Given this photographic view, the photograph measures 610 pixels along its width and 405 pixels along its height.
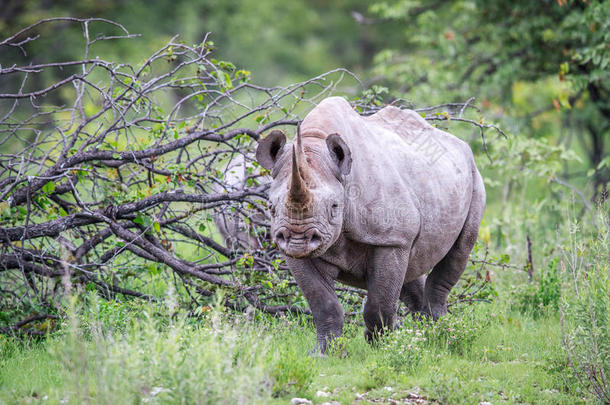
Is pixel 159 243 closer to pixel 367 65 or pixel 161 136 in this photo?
pixel 161 136

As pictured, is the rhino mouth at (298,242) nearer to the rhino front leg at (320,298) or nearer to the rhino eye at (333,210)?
the rhino eye at (333,210)

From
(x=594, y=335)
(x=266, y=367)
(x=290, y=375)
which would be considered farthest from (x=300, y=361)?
(x=594, y=335)

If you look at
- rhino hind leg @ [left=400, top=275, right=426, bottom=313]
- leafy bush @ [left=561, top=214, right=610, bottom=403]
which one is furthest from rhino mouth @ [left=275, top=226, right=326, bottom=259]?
rhino hind leg @ [left=400, top=275, right=426, bottom=313]

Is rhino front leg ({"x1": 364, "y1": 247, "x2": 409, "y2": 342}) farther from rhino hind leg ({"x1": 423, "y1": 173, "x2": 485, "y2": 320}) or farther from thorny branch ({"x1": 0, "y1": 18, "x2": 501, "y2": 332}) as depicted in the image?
rhino hind leg ({"x1": 423, "y1": 173, "x2": 485, "y2": 320})

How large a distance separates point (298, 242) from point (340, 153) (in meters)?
0.85

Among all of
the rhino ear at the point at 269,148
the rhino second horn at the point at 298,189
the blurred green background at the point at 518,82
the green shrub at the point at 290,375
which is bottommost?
the green shrub at the point at 290,375

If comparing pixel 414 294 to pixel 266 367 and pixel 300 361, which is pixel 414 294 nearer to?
pixel 300 361

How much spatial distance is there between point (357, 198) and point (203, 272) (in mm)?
1957

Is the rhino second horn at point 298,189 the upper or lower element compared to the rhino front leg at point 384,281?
upper

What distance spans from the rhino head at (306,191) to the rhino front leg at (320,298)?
552mm

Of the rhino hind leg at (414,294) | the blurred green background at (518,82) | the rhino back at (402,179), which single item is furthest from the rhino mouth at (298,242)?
the rhino hind leg at (414,294)

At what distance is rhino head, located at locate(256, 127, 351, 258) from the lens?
5.25m

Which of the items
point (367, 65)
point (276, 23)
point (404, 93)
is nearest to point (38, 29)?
point (276, 23)

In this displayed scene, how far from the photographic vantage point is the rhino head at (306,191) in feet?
17.2
